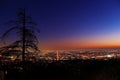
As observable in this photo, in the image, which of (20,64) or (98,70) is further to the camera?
(20,64)

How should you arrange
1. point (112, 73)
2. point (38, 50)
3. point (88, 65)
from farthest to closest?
point (38, 50) → point (88, 65) → point (112, 73)

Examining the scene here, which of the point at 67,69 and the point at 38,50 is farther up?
the point at 38,50

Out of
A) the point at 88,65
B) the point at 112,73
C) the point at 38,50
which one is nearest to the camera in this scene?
the point at 112,73

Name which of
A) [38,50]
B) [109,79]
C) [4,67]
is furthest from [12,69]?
[109,79]

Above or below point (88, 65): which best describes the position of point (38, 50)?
above

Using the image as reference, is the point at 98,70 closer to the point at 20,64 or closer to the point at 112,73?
the point at 112,73

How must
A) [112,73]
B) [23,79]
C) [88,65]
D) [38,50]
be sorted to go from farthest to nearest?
[38,50] → [88,65] → [112,73] → [23,79]

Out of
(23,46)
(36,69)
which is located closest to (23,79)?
(36,69)

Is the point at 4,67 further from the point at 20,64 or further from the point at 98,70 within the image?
the point at 98,70

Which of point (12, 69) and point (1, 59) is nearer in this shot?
point (12, 69)
